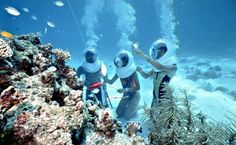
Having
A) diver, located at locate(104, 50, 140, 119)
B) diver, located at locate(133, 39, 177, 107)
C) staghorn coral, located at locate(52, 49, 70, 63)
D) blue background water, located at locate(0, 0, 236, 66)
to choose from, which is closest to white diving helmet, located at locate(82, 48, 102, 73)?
diver, located at locate(104, 50, 140, 119)

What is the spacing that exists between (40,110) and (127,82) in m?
7.57

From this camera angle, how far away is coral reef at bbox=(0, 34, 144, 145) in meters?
2.32

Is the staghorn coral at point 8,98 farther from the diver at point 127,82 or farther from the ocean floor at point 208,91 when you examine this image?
the diver at point 127,82

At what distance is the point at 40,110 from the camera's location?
101 inches

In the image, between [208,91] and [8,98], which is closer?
[8,98]

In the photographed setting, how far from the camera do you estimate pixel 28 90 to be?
289 centimetres

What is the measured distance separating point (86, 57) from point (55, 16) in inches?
4545

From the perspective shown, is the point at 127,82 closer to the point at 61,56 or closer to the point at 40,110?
the point at 61,56

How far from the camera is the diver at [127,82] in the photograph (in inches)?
380

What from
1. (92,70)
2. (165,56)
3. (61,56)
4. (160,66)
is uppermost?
(165,56)

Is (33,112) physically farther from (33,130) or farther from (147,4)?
(147,4)

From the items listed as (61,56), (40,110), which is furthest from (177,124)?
(61,56)

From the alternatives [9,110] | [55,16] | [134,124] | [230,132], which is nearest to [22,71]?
[9,110]

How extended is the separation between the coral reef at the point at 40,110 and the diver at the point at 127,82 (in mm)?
5696
